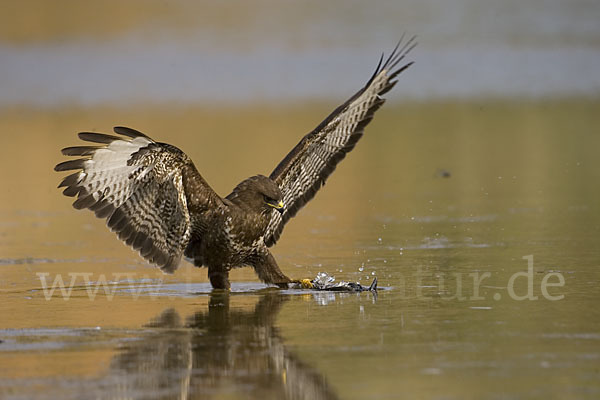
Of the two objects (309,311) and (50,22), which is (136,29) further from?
(309,311)

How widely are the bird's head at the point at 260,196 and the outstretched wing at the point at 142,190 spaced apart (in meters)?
0.20

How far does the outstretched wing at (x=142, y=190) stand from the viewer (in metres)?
8.61

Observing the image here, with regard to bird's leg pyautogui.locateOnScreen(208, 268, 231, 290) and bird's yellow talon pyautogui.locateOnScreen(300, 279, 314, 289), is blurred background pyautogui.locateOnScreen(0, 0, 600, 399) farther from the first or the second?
bird's yellow talon pyautogui.locateOnScreen(300, 279, 314, 289)

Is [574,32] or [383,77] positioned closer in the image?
[383,77]

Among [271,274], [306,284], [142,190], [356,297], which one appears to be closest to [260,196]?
[271,274]

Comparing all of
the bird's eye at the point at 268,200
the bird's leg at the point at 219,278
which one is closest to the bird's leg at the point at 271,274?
the bird's leg at the point at 219,278

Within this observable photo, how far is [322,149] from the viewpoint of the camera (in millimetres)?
10133

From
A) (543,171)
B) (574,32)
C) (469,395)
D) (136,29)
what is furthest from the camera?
(136,29)

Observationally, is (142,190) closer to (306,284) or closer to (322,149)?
(306,284)

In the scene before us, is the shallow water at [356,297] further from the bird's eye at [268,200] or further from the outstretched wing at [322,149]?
the bird's eye at [268,200]

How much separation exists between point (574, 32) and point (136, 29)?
43.2 feet

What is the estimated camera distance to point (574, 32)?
34875 millimetres

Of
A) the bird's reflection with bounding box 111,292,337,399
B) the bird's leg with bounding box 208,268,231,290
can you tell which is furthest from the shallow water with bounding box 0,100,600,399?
the bird's leg with bounding box 208,268,231,290

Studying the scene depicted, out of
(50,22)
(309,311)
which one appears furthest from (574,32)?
(309,311)
